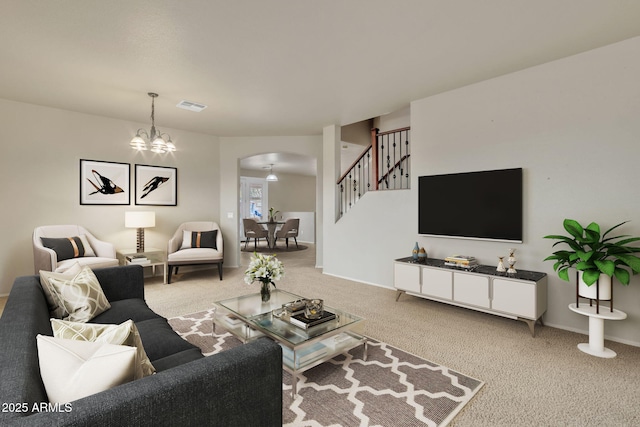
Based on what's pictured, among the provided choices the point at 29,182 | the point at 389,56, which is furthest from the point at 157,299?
the point at 389,56

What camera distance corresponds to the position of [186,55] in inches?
116

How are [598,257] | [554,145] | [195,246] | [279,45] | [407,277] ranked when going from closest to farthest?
[598,257], [279,45], [554,145], [407,277], [195,246]

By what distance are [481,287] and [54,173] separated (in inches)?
232

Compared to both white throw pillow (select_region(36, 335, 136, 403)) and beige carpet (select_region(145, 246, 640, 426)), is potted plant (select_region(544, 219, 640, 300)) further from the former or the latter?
white throw pillow (select_region(36, 335, 136, 403))

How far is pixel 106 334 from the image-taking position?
121 centimetres

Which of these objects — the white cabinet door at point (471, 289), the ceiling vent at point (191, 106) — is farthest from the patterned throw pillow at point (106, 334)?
the ceiling vent at point (191, 106)

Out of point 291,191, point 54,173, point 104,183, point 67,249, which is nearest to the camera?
point 67,249

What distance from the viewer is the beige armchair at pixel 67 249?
3809mm

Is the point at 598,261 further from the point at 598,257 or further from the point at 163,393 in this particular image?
the point at 163,393

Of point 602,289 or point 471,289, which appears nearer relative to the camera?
point 602,289

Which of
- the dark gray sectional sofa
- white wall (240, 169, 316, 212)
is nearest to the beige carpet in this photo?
the dark gray sectional sofa

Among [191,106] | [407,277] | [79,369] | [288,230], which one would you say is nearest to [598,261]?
[407,277]

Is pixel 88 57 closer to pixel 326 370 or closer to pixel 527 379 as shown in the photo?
pixel 326 370

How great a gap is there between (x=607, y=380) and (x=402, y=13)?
307 centimetres
